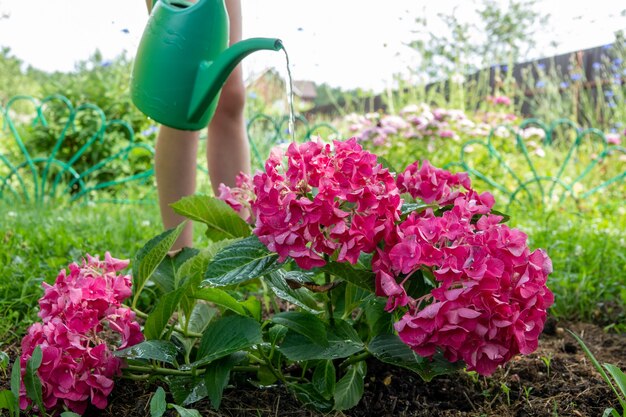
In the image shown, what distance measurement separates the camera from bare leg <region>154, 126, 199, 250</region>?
182cm

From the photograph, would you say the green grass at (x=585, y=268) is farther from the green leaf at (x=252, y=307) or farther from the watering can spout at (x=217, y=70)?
the watering can spout at (x=217, y=70)

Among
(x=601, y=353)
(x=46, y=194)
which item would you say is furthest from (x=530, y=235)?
(x=46, y=194)

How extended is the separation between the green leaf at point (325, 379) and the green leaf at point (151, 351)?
0.85 ft

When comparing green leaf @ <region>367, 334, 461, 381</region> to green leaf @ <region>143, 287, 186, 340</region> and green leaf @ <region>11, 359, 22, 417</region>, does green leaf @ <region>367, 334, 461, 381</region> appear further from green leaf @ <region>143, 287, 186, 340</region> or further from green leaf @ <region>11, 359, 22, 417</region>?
green leaf @ <region>11, 359, 22, 417</region>

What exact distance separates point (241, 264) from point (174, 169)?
89cm

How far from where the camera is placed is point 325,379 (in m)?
1.12

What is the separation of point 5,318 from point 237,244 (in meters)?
0.86

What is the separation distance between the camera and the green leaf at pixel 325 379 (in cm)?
110

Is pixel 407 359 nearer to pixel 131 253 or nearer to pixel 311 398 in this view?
pixel 311 398

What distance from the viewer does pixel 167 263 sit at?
1.37 metres

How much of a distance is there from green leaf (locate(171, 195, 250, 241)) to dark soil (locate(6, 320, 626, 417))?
316mm

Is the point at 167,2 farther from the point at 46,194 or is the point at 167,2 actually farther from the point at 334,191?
the point at 46,194

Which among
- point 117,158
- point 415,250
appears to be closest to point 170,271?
point 415,250

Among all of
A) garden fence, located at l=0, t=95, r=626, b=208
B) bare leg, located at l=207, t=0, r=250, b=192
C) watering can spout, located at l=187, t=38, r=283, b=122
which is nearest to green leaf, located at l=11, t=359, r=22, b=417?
watering can spout, located at l=187, t=38, r=283, b=122
